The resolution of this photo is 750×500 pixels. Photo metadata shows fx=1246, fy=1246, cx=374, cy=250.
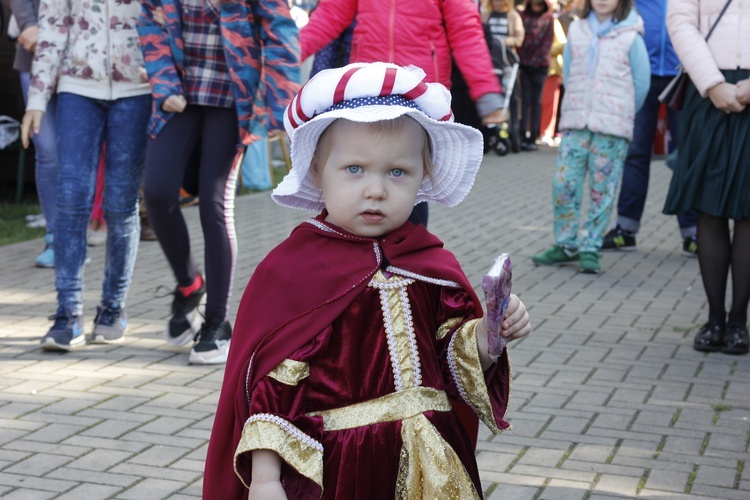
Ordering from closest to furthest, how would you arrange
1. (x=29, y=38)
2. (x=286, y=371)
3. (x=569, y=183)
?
(x=286, y=371) → (x=29, y=38) → (x=569, y=183)

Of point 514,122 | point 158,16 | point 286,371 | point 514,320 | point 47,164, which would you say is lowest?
point 514,122

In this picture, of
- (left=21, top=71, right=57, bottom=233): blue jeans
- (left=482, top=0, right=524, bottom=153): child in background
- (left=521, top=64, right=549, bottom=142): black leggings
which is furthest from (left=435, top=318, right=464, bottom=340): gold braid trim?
(left=521, top=64, right=549, bottom=142): black leggings

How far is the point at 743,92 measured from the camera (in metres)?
5.86

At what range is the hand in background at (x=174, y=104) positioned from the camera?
534 cm

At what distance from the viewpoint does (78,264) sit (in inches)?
234

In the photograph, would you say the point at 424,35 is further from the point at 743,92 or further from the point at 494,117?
the point at 743,92

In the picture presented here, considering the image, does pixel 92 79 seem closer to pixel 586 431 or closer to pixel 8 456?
pixel 8 456

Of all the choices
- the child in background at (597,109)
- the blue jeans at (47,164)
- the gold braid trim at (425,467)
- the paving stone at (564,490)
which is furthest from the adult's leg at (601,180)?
the gold braid trim at (425,467)

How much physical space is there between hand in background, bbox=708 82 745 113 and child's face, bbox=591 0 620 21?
2265 millimetres

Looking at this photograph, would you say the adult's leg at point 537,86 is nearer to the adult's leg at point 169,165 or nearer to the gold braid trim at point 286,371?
the adult's leg at point 169,165

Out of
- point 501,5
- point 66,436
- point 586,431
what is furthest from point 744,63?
point 501,5

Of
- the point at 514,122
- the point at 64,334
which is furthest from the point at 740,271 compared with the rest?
the point at 514,122

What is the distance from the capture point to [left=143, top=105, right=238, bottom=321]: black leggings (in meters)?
5.42

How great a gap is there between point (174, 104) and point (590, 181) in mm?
3818
